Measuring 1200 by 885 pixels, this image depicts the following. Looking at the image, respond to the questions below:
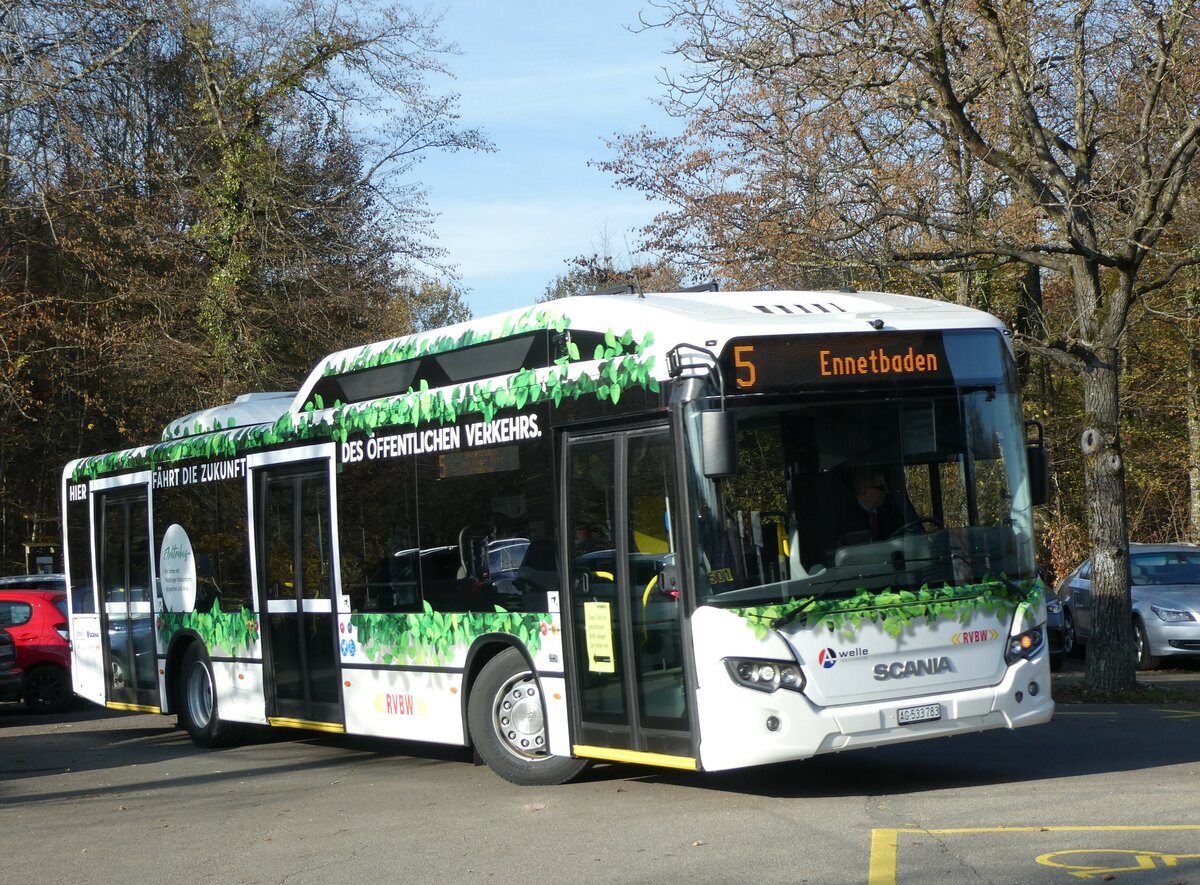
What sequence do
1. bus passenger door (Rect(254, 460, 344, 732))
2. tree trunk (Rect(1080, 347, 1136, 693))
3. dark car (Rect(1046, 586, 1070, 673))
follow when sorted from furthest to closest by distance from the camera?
dark car (Rect(1046, 586, 1070, 673))
tree trunk (Rect(1080, 347, 1136, 693))
bus passenger door (Rect(254, 460, 344, 732))

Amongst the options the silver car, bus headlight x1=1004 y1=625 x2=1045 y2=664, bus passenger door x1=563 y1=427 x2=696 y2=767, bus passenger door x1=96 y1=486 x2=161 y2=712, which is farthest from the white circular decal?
the silver car

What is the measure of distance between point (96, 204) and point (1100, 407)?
19579 mm

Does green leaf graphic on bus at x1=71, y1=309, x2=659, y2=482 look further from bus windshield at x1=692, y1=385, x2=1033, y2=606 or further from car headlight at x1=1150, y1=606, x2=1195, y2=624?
car headlight at x1=1150, y1=606, x2=1195, y2=624

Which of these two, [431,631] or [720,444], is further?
[431,631]

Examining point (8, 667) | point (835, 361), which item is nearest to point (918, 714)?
point (835, 361)

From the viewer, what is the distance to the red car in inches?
785

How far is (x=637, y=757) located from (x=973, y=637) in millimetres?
2138

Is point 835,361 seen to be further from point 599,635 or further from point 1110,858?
point 1110,858

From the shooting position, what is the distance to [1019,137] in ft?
50.4

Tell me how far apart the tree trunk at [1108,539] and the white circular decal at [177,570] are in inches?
345

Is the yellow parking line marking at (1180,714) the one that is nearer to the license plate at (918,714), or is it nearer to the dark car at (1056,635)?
the license plate at (918,714)

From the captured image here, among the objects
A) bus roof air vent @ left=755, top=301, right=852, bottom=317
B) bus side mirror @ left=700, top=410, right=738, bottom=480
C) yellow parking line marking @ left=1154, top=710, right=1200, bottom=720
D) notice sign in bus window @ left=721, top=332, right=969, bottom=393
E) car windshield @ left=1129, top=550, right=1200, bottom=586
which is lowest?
yellow parking line marking @ left=1154, top=710, right=1200, bottom=720

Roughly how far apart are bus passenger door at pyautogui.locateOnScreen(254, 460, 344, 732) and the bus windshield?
15.5 ft

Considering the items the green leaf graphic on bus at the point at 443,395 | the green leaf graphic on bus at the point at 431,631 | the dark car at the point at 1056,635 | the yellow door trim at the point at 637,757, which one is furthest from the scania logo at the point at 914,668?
the dark car at the point at 1056,635
